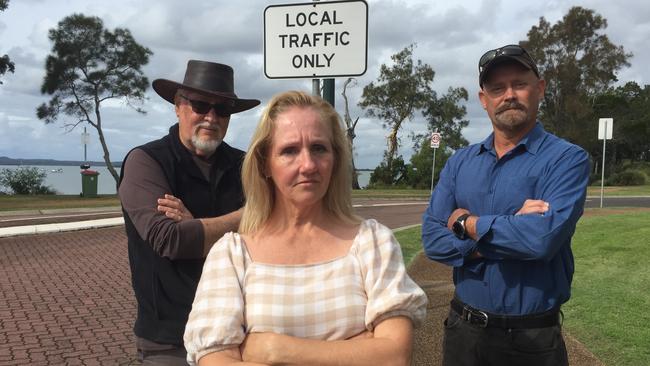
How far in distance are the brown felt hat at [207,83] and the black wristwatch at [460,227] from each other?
1.19 meters

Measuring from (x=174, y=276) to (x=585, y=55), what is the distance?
158ft

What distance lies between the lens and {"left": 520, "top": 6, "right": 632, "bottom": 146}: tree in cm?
4388

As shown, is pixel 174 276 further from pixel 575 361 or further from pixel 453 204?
pixel 575 361

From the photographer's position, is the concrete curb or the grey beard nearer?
the grey beard

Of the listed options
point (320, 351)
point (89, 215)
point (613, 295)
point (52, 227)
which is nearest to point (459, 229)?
point (320, 351)

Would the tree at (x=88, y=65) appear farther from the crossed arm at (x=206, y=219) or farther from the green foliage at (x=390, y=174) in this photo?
the crossed arm at (x=206, y=219)

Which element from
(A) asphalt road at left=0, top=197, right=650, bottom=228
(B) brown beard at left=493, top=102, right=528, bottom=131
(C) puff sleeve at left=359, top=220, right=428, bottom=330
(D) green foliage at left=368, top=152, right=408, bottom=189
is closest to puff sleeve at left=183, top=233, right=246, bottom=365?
(C) puff sleeve at left=359, top=220, right=428, bottom=330

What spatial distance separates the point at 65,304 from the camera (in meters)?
7.22

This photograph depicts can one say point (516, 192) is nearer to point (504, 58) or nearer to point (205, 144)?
point (504, 58)

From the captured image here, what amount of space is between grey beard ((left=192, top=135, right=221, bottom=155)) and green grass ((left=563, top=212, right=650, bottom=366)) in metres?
3.95

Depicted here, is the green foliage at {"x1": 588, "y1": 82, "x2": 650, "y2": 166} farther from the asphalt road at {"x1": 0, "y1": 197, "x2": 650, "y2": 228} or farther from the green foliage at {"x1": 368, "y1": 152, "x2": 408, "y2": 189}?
the asphalt road at {"x1": 0, "y1": 197, "x2": 650, "y2": 228}

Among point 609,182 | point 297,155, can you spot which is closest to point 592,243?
point 297,155

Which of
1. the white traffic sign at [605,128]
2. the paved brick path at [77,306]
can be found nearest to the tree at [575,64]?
the white traffic sign at [605,128]

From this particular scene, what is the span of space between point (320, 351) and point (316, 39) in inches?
106
